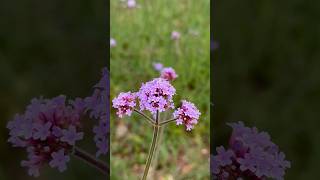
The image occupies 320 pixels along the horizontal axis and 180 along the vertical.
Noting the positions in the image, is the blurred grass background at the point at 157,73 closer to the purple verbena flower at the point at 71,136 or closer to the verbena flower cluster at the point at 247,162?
→ the verbena flower cluster at the point at 247,162

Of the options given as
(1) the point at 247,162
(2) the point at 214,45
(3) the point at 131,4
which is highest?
(3) the point at 131,4

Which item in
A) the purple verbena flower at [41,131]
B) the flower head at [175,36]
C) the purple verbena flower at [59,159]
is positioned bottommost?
the purple verbena flower at [59,159]

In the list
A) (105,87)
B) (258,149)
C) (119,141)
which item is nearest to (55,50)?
(119,141)

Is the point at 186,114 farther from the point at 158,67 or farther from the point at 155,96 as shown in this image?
the point at 158,67

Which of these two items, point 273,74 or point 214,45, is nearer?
point 273,74

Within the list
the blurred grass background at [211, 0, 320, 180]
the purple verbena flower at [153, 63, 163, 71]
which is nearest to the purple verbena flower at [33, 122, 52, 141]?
the blurred grass background at [211, 0, 320, 180]

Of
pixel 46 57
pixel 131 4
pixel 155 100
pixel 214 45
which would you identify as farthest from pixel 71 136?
pixel 131 4

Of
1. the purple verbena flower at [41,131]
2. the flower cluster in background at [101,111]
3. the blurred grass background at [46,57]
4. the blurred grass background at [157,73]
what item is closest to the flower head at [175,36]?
the blurred grass background at [157,73]
